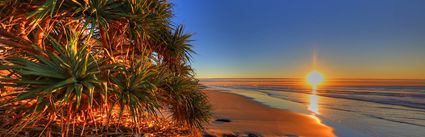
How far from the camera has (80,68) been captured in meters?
2.75

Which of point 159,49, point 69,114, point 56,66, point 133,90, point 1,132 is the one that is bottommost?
point 1,132

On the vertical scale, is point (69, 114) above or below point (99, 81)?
below

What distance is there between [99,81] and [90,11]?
1.17 meters

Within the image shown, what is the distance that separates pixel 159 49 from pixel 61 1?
2.18 m

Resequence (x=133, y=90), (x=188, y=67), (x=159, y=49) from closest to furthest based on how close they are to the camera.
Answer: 1. (x=133, y=90)
2. (x=159, y=49)
3. (x=188, y=67)

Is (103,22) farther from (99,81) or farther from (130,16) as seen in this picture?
(99,81)

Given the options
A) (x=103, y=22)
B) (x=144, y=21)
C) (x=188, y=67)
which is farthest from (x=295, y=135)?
(x=103, y=22)

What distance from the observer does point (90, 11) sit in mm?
3445

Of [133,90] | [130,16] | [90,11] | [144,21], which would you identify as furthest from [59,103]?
[144,21]

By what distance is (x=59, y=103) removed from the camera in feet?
8.86

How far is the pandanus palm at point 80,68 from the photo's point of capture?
2.69 m

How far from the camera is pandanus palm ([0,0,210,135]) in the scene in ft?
8.82

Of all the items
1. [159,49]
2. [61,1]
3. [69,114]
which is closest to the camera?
[69,114]

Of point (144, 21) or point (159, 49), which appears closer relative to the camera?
point (144, 21)
